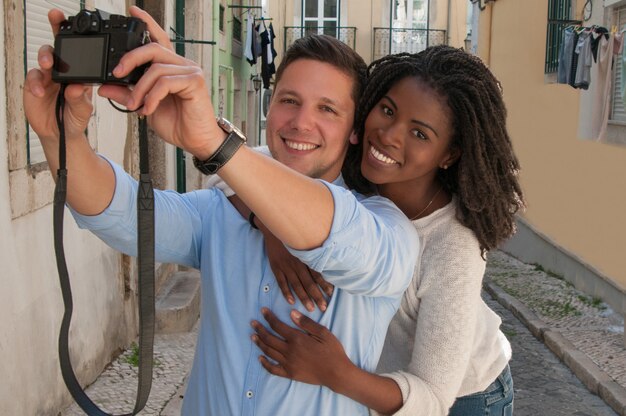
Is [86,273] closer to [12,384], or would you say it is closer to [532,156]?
[12,384]

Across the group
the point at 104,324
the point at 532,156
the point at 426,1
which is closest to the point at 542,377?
the point at 104,324

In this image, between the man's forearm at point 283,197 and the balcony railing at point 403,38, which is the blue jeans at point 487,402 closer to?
the man's forearm at point 283,197

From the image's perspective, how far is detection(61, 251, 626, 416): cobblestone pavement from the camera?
17.3ft

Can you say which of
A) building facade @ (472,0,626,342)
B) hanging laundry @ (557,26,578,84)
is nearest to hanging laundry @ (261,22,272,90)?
building facade @ (472,0,626,342)

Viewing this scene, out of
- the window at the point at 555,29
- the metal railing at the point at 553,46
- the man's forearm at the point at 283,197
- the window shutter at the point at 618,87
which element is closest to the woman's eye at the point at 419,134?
the man's forearm at the point at 283,197

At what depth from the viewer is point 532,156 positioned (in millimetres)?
11898

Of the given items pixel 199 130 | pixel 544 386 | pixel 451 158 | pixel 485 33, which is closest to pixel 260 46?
pixel 485 33

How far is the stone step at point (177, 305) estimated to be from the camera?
6609 millimetres

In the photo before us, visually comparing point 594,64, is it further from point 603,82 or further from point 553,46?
point 553,46

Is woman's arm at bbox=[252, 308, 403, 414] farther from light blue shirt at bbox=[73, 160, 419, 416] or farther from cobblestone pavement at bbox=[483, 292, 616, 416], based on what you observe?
cobblestone pavement at bbox=[483, 292, 616, 416]

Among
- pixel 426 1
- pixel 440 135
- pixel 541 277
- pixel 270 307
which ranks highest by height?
pixel 426 1

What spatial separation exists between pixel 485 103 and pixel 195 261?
858 mm

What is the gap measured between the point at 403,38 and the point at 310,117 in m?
27.6

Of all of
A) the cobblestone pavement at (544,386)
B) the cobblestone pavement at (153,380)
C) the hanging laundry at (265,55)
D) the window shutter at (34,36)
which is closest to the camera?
the window shutter at (34,36)
